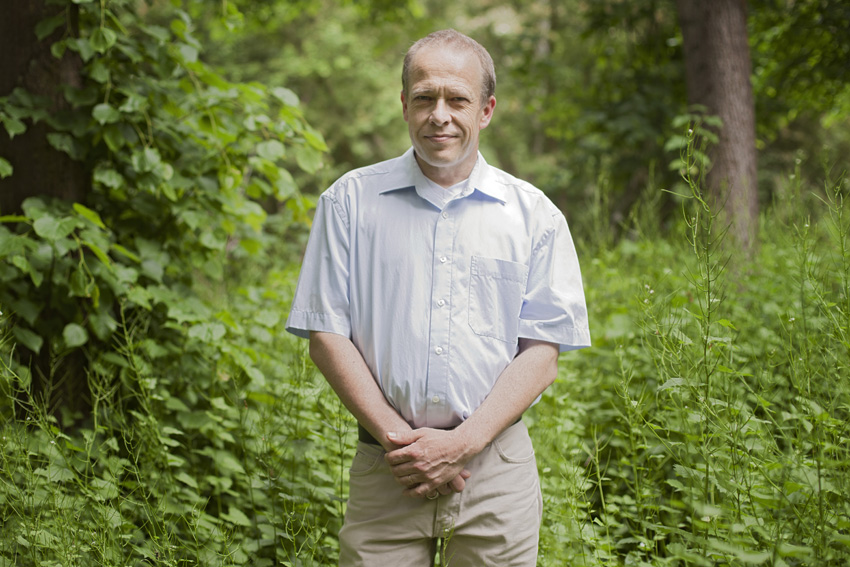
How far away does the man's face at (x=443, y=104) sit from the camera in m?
1.79

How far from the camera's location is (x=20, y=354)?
2.90 metres

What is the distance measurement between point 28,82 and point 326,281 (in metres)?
2.14

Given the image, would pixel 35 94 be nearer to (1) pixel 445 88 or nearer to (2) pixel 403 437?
(1) pixel 445 88

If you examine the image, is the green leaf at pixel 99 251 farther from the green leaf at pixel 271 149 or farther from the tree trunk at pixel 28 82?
the green leaf at pixel 271 149

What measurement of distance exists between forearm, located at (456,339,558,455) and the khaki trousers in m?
0.13

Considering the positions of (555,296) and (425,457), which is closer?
(425,457)

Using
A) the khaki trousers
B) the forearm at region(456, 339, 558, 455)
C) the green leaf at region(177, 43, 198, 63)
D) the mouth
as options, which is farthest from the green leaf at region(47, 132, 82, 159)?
the forearm at region(456, 339, 558, 455)

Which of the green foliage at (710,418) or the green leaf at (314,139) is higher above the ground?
Answer: the green leaf at (314,139)

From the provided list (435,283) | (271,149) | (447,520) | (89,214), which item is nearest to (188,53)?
(271,149)

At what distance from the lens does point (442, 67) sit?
1784mm

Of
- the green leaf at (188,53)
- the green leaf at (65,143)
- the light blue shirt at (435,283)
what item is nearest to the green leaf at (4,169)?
the green leaf at (65,143)

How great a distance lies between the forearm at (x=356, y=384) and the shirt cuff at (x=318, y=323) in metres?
0.02

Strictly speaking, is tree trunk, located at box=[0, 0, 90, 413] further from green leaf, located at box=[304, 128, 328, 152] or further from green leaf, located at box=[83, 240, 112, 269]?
green leaf, located at box=[304, 128, 328, 152]

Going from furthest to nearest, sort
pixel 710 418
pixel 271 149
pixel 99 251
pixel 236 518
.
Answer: pixel 271 149 → pixel 99 251 → pixel 236 518 → pixel 710 418
